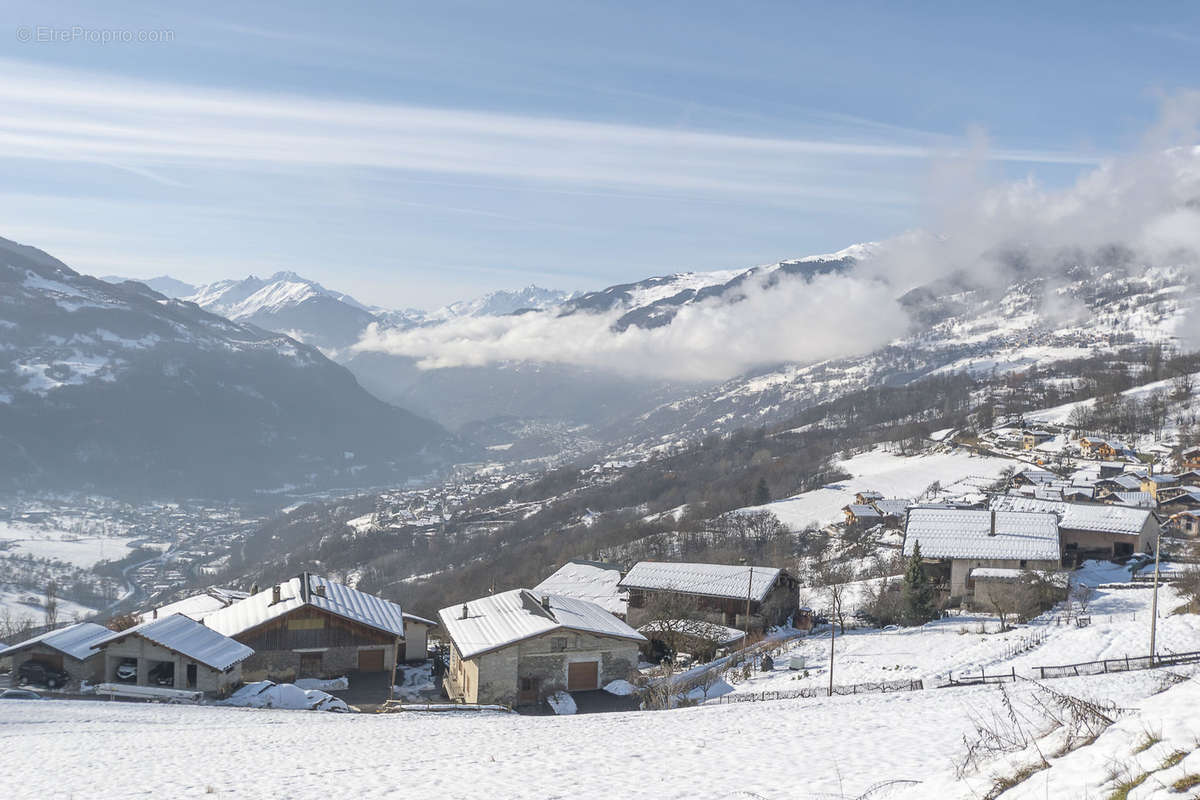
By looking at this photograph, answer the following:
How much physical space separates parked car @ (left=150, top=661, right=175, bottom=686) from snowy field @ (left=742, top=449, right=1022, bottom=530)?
9279cm

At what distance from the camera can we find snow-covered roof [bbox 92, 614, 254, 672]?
3462cm

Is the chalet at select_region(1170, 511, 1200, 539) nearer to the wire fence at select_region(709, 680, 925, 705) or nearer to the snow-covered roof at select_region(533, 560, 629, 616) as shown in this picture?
the snow-covered roof at select_region(533, 560, 629, 616)

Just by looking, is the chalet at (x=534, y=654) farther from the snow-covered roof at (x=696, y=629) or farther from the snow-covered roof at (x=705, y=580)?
the snow-covered roof at (x=705, y=580)

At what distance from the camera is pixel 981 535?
6234 cm

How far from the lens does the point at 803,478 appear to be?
163 m

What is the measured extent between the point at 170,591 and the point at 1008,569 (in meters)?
158

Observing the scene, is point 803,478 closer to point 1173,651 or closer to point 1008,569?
point 1008,569

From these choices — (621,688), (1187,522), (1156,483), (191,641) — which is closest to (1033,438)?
(1156,483)

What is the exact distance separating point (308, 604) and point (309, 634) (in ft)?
5.90

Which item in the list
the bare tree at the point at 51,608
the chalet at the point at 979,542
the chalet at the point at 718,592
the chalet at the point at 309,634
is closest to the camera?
the chalet at the point at 309,634

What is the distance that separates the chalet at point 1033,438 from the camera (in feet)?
505

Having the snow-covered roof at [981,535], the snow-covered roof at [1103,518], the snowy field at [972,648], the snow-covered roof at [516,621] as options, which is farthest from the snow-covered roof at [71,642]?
the snow-covered roof at [1103,518]

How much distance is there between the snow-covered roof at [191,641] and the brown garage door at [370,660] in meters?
5.71

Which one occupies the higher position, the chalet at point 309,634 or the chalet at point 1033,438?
the chalet at point 1033,438
